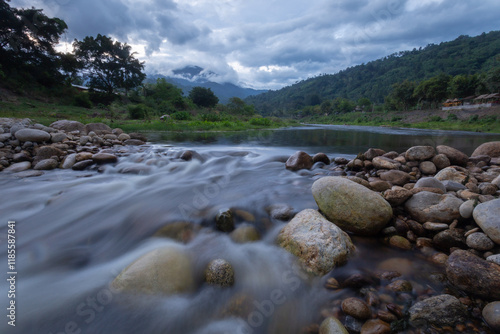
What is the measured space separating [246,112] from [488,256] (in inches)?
2206

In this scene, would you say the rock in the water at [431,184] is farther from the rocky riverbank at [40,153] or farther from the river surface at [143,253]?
the rocky riverbank at [40,153]

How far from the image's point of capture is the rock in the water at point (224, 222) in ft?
11.9

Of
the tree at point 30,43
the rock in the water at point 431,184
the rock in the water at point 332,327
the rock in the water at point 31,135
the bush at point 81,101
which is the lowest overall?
the rock in the water at point 332,327

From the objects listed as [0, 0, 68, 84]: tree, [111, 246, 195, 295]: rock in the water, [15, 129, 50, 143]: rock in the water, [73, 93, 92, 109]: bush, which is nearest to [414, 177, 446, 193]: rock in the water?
[111, 246, 195, 295]: rock in the water

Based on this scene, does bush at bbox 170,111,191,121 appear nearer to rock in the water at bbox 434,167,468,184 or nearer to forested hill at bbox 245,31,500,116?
rock in the water at bbox 434,167,468,184

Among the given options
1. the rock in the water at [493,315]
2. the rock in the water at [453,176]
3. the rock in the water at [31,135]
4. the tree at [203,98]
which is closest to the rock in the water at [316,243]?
the rock in the water at [493,315]

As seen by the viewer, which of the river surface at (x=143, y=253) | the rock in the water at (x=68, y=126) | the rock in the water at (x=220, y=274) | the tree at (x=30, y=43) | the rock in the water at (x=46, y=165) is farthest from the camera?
the tree at (x=30, y=43)

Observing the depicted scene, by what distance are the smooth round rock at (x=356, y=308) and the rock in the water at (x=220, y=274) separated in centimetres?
125

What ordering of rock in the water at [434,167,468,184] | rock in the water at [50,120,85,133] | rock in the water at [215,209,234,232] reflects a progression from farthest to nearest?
rock in the water at [50,120,85,133] → rock in the water at [434,167,468,184] → rock in the water at [215,209,234,232]

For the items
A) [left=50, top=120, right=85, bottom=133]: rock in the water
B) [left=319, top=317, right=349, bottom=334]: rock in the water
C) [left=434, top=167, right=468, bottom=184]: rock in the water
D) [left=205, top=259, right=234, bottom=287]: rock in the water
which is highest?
[left=50, top=120, right=85, bottom=133]: rock in the water

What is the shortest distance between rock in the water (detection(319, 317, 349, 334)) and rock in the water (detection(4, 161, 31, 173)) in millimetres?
9310

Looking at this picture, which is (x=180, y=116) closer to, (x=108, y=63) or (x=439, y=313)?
(x=108, y=63)

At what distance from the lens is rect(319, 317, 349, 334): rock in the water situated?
1.89m

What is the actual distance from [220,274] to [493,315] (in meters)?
2.56
